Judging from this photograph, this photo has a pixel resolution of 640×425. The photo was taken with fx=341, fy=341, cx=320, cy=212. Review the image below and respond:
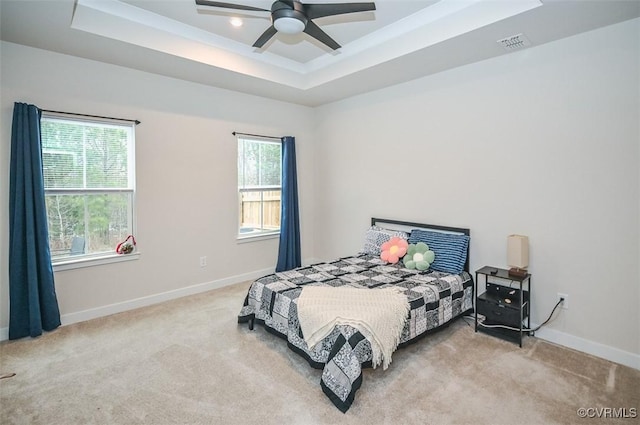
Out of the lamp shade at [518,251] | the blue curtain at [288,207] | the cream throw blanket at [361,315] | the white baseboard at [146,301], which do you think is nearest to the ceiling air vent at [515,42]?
the lamp shade at [518,251]

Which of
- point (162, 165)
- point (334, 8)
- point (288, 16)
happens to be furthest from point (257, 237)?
point (334, 8)

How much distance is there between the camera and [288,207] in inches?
196

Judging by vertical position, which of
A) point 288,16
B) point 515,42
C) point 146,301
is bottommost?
point 146,301

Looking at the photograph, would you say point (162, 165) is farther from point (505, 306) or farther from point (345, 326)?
point (505, 306)

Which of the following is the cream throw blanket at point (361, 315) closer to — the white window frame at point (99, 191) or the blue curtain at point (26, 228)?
the white window frame at point (99, 191)

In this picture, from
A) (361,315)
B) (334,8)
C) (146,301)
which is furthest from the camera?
(146,301)

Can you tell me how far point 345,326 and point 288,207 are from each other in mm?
2867

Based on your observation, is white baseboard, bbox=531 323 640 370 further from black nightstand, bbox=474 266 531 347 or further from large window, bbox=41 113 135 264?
large window, bbox=41 113 135 264

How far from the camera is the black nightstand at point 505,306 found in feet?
9.57

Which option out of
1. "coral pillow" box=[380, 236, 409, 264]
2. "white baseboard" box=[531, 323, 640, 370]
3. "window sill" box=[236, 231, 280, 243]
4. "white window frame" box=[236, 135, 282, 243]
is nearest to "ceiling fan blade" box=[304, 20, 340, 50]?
"coral pillow" box=[380, 236, 409, 264]

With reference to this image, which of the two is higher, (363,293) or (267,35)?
(267,35)

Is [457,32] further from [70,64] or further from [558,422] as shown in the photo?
[70,64]

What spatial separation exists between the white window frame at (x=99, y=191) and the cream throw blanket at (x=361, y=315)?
2.21 metres

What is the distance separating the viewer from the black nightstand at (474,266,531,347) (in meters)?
2.92
